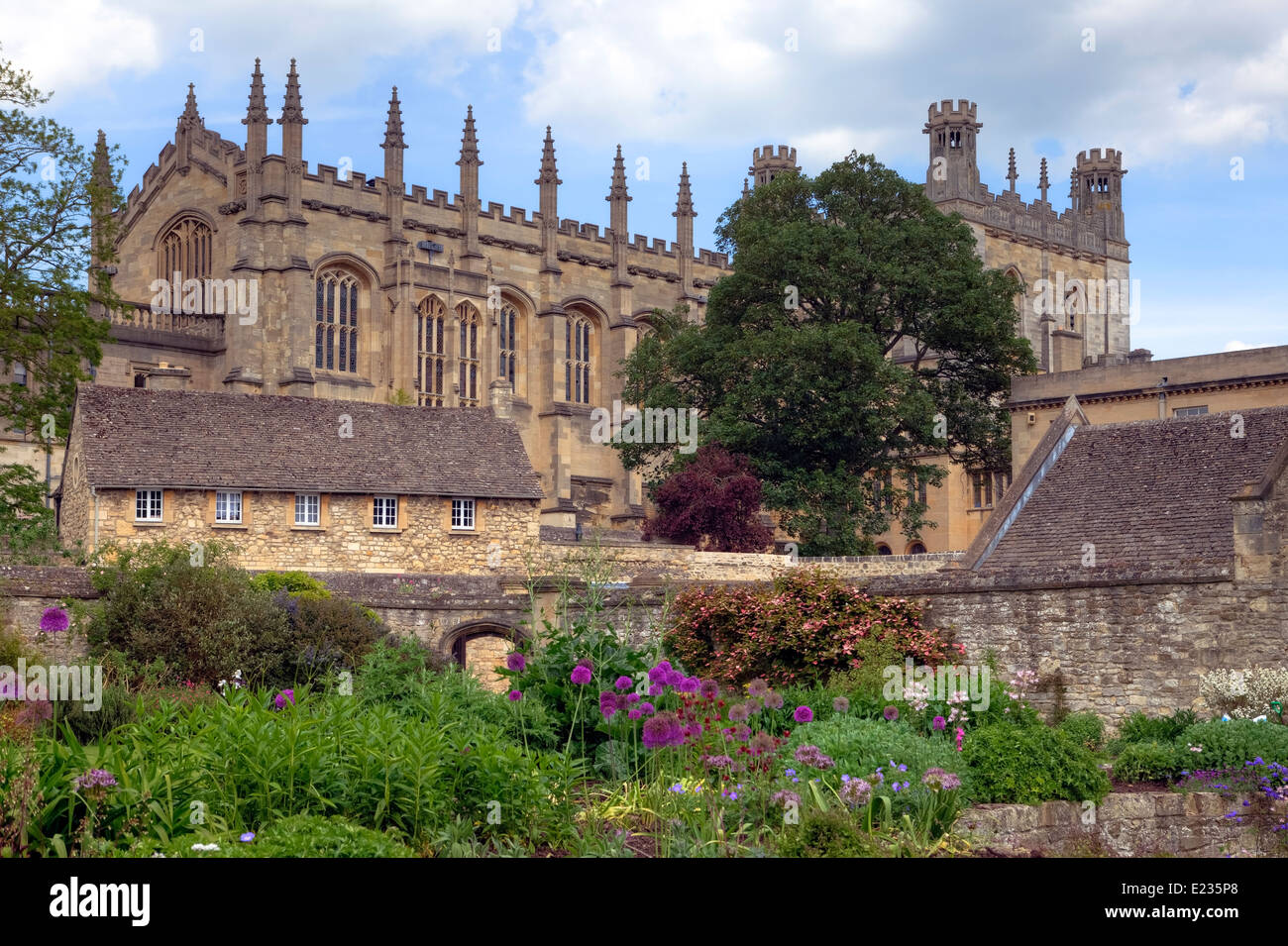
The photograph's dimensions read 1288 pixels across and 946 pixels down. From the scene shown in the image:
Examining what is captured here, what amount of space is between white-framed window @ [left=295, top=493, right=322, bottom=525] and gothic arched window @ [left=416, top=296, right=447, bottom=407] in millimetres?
24821

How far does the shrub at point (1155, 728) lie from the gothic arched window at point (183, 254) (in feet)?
165

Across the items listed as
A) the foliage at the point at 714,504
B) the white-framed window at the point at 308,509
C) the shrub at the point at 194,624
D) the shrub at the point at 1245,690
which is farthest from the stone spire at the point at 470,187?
the shrub at the point at 1245,690

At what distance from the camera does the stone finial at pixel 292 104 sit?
59438 mm

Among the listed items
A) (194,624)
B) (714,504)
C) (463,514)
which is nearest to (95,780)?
(194,624)

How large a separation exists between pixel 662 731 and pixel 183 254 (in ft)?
184

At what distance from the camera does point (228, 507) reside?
37.1 metres

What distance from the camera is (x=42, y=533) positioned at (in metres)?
35.8

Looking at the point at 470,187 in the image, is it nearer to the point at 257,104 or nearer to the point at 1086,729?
the point at 257,104

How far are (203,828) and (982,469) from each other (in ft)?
143

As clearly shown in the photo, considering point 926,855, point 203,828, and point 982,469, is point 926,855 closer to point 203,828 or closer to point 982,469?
point 203,828

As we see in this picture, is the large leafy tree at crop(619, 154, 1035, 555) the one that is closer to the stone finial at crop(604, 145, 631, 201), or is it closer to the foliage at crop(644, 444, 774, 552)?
the foliage at crop(644, 444, 774, 552)

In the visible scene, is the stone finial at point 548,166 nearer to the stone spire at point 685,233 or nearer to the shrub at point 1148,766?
the stone spire at point 685,233

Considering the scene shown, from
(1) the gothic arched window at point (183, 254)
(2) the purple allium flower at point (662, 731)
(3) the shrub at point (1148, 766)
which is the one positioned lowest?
(3) the shrub at point (1148, 766)

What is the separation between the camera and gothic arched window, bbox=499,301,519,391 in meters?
66.9
